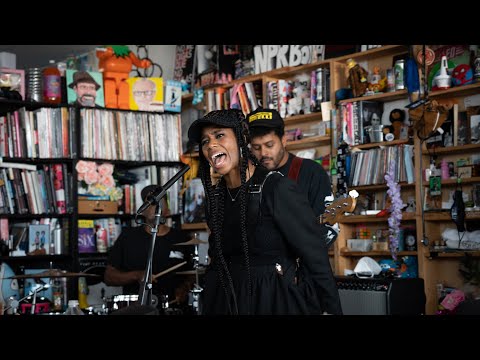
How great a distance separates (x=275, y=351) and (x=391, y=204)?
4074 mm

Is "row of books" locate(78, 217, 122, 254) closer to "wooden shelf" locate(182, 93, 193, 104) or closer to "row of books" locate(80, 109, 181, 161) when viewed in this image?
"row of books" locate(80, 109, 181, 161)

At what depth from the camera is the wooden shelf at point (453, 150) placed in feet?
14.8

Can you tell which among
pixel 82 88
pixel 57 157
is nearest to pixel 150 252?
pixel 57 157

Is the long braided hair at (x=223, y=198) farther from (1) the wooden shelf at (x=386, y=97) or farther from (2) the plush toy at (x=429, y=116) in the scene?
(1) the wooden shelf at (x=386, y=97)

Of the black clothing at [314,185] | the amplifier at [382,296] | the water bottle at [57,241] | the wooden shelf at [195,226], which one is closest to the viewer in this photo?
the black clothing at [314,185]

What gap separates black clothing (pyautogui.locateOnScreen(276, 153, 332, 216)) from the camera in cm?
348

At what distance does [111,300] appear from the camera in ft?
15.0

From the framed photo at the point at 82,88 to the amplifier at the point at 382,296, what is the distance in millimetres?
2750

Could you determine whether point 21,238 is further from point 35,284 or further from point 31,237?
point 35,284

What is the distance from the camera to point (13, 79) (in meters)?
5.78

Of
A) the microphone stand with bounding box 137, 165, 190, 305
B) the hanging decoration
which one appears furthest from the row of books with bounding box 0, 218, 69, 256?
the hanging decoration

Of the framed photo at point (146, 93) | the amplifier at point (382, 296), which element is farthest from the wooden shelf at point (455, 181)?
the framed photo at point (146, 93)

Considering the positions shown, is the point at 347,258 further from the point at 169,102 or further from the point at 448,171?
the point at 169,102

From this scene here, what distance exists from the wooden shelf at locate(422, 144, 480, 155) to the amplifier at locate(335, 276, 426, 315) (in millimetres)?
842
